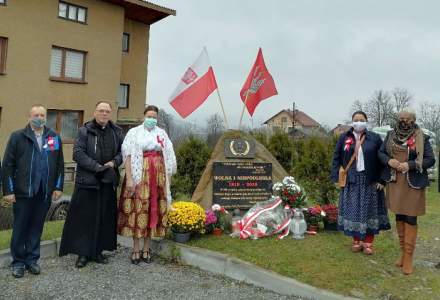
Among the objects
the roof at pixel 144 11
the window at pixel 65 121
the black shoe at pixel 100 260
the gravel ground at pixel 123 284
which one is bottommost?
the gravel ground at pixel 123 284

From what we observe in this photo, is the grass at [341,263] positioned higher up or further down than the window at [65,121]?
further down

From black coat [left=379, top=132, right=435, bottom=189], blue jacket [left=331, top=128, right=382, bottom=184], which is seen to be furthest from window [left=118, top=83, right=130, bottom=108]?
black coat [left=379, top=132, right=435, bottom=189]

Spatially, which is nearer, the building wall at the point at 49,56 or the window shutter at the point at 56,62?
the building wall at the point at 49,56

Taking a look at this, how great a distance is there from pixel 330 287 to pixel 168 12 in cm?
1948

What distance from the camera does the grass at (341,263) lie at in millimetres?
4227

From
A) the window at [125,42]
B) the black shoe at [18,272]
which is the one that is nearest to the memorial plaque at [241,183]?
the black shoe at [18,272]

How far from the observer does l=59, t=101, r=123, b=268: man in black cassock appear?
489 centimetres

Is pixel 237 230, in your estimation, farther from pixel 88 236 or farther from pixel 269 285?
pixel 88 236

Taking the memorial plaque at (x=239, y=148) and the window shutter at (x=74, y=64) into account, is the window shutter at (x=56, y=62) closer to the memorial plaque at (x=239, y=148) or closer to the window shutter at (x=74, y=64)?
the window shutter at (x=74, y=64)

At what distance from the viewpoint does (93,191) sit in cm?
498

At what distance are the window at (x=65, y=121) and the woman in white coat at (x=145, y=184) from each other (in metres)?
14.3

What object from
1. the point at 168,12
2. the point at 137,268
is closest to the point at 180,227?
the point at 137,268

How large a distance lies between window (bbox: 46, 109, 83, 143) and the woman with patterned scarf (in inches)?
634

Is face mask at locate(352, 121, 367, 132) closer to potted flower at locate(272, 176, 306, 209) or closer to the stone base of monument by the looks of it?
potted flower at locate(272, 176, 306, 209)
